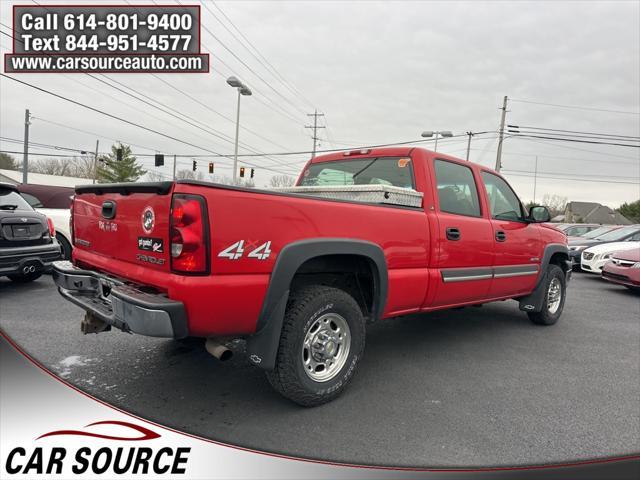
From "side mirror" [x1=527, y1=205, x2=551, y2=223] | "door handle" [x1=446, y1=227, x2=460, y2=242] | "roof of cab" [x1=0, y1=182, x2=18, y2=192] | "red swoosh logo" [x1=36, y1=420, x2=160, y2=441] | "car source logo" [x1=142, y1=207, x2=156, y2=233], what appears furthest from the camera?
"roof of cab" [x1=0, y1=182, x2=18, y2=192]

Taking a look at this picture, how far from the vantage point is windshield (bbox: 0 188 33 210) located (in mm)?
5848

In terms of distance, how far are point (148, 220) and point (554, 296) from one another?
5260 mm

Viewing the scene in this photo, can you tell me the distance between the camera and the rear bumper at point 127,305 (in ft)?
7.13

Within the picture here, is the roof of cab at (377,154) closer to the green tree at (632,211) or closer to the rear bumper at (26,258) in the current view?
the rear bumper at (26,258)

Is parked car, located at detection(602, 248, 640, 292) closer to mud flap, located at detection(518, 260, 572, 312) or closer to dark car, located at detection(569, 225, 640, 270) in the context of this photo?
dark car, located at detection(569, 225, 640, 270)

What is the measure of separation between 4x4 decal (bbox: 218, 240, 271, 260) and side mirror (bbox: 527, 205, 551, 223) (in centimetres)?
366

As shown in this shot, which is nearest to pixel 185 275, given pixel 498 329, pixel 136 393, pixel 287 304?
pixel 287 304

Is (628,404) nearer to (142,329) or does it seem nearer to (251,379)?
(251,379)

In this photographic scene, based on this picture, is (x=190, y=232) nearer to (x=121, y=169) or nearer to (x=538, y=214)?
(x=538, y=214)

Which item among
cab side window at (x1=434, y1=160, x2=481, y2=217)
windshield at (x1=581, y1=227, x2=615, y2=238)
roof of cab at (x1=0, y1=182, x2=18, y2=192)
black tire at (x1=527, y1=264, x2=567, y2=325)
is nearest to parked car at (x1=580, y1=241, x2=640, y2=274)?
windshield at (x1=581, y1=227, x2=615, y2=238)

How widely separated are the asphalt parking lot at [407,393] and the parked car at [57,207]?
3.07m

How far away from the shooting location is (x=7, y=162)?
5875 centimetres

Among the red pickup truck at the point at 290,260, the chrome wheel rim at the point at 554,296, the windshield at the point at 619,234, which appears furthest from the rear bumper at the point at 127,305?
the windshield at the point at 619,234

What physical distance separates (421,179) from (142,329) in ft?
8.38
